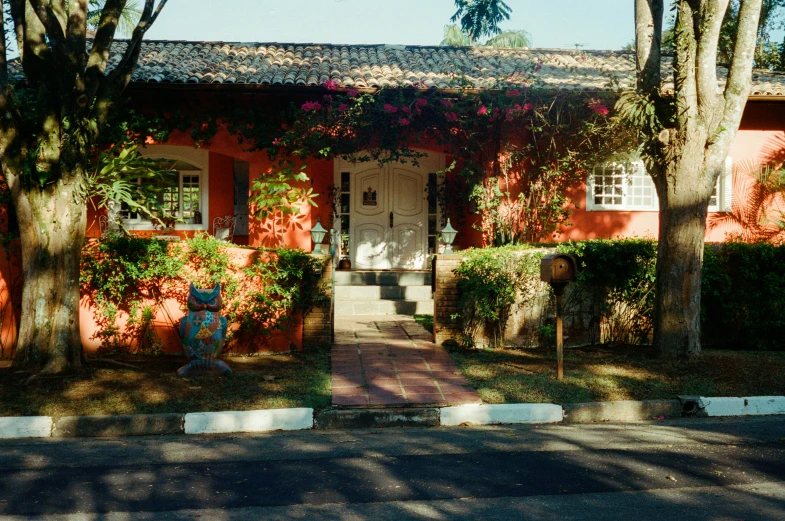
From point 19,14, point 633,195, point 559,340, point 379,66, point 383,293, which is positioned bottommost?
point 559,340

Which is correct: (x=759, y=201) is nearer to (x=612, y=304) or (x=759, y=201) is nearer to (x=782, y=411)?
(x=612, y=304)

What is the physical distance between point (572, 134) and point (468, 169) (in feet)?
5.82

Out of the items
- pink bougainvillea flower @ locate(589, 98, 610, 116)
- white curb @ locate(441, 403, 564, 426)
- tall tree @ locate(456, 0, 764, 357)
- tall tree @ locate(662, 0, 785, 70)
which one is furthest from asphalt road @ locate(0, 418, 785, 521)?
tall tree @ locate(662, 0, 785, 70)

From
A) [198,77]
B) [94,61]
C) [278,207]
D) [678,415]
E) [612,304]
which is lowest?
[678,415]

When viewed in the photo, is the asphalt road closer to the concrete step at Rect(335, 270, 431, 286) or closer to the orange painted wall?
the concrete step at Rect(335, 270, 431, 286)

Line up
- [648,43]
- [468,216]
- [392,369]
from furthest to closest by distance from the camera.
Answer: [468,216]
[648,43]
[392,369]

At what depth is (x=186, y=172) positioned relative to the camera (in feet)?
44.9

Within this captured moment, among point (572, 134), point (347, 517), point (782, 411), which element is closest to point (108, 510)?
point (347, 517)

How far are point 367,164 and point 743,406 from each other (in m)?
8.99

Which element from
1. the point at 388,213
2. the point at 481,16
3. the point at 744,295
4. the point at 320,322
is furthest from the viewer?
the point at 481,16

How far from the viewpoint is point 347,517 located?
386 cm

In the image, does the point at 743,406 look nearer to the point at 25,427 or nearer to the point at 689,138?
the point at 689,138

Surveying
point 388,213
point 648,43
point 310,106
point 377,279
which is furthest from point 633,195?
point 310,106

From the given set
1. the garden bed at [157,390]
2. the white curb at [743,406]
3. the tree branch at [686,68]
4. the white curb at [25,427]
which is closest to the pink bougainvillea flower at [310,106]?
the garden bed at [157,390]
